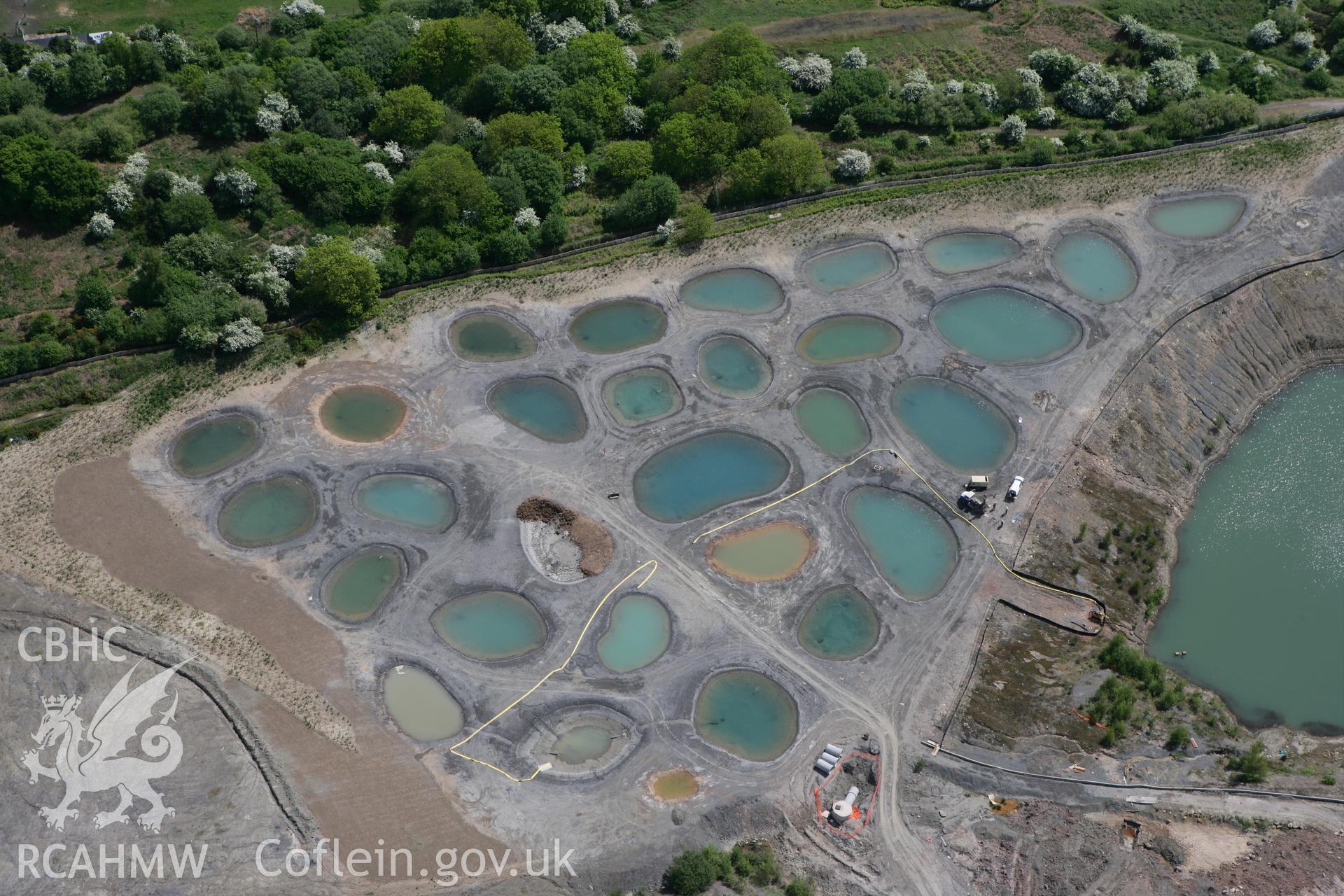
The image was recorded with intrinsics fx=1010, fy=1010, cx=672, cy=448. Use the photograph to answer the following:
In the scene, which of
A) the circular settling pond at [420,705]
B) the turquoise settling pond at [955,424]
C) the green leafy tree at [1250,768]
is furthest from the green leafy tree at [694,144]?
the green leafy tree at [1250,768]

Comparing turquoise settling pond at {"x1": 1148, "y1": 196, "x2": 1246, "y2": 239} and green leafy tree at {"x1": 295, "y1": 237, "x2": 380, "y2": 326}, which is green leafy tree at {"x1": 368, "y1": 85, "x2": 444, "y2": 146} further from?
turquoise settling pond at {"x1": 1148, "y1": 196, "x2": 1246, "y2": 239}

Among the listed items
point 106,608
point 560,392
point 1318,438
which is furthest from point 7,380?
point 1318,438

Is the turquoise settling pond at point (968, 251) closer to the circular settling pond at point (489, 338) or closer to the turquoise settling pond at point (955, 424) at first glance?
the turquoise settling pond at point (955, 424)

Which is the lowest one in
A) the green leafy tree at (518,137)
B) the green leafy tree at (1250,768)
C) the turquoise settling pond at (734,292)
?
the green leafy tree at (1250,768)

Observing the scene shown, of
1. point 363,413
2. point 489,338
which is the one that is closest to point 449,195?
point 489,338

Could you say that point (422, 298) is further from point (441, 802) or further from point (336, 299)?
point (441, 802)

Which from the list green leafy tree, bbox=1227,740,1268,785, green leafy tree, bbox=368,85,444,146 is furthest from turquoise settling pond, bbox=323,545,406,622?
green leafy tree, bbox=1227,740,1268,785

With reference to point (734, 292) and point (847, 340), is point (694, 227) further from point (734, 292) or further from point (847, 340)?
point (847, 340)
